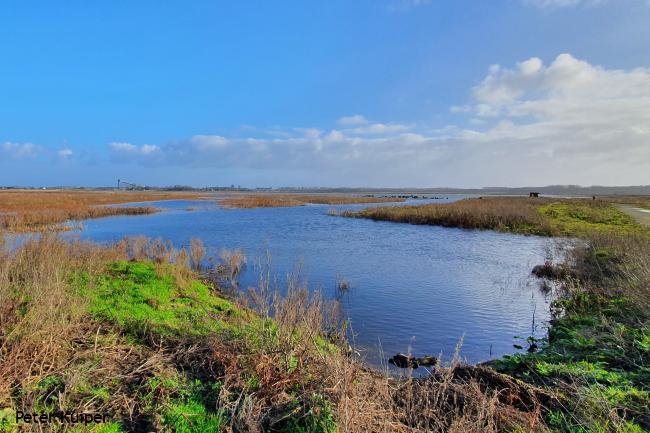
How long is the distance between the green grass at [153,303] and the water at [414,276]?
3009 millimetres

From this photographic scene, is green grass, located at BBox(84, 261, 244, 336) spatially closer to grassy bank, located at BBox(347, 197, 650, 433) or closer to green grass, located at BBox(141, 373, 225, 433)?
green grass, located at BBox(141, 373, 225, 433)

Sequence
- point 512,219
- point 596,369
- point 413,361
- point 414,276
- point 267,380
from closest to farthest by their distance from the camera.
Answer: point 267,380, point 596,369, point 413,361, point 414,276, point 512,219

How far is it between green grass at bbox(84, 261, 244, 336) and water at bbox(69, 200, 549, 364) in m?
3.01

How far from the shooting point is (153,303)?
9.28m

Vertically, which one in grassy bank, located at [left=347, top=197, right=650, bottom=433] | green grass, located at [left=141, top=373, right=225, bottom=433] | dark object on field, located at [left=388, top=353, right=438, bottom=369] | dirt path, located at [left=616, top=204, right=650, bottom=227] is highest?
dirt path, located at [left=616, top=204, right=650, bottom=227]

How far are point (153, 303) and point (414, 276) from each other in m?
11.5

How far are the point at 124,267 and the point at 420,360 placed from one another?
9551mm

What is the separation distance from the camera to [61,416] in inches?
165

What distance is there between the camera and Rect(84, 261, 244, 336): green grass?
715 centimetres

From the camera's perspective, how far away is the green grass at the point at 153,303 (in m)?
7.15

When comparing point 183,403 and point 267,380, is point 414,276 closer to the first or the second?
point 267,380

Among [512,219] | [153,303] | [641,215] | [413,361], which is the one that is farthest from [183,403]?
[641,215]

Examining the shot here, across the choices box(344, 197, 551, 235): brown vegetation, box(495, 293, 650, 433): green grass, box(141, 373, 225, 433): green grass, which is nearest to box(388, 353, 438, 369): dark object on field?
box(495, 293, 650, 433): green grass

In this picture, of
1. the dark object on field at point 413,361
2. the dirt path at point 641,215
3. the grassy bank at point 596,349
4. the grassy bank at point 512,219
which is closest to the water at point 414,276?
the dark object on field at point 413,361
